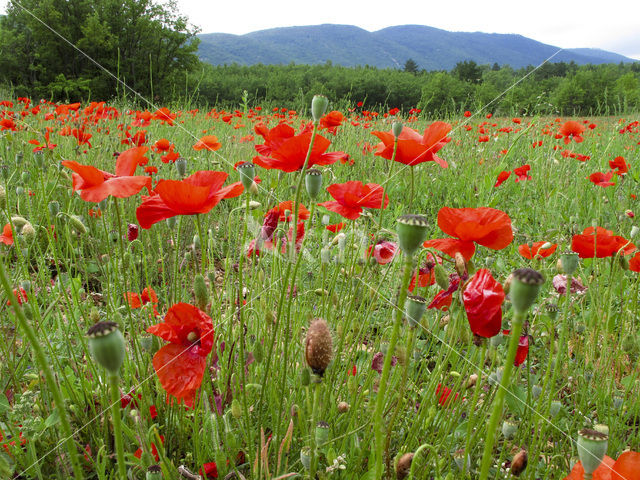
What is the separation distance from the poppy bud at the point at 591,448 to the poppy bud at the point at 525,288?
241mm

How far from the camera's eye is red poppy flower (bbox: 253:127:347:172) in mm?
995

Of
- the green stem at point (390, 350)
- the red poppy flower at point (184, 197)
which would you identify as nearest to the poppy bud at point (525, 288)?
the green stem at point (390, 350)

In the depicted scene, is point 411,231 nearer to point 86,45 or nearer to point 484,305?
point 484,305

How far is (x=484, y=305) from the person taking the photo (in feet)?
2.33

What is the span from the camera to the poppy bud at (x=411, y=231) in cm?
54

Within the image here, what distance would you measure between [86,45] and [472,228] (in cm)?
1512

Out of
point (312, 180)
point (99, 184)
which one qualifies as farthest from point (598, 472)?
point (99, 184)

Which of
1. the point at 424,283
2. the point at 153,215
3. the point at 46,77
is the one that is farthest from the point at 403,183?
the point at 46,77

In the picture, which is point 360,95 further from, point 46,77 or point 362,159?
point 362,159

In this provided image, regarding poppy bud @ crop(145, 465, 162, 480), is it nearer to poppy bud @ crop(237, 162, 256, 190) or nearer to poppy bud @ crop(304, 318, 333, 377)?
poppy bud @ crop(304, 318, 333, 377)

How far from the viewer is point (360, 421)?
1.17 metres

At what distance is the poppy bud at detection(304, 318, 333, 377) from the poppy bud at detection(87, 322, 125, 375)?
294mm

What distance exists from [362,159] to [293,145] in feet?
10.0

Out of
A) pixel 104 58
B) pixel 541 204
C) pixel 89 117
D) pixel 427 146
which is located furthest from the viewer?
pixel 104 58
